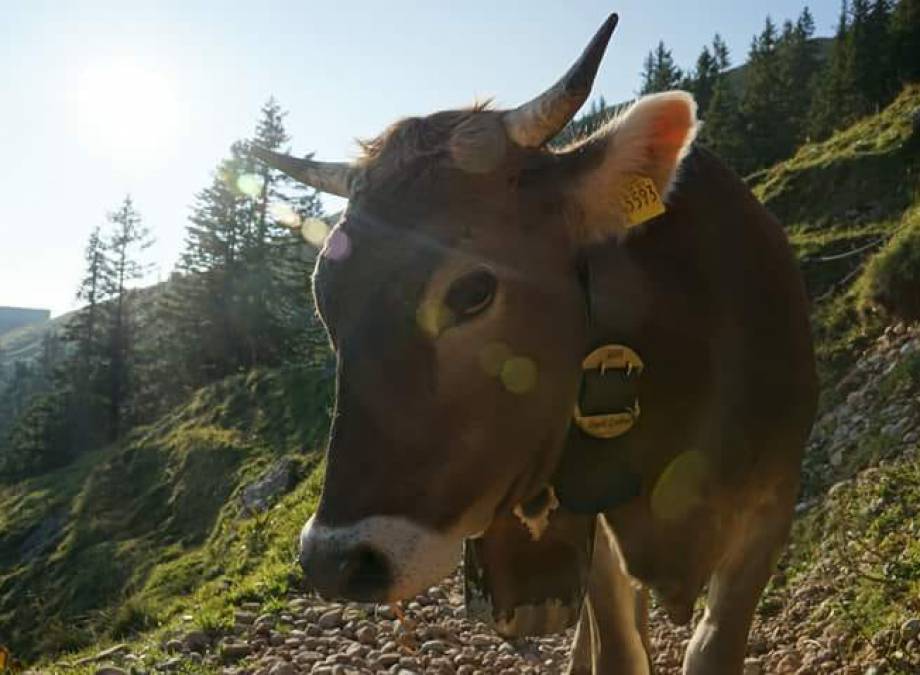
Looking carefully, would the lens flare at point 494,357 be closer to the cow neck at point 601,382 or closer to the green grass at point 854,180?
the cow neck at point 601,382

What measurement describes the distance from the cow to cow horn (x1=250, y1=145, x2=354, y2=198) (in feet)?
0.04

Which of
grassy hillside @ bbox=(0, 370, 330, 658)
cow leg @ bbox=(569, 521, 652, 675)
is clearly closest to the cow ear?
cow leg @ bbox=(569, 521, 652, 675)

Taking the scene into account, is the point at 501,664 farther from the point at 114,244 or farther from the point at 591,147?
the point at 114,244

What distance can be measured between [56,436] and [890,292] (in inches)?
1915

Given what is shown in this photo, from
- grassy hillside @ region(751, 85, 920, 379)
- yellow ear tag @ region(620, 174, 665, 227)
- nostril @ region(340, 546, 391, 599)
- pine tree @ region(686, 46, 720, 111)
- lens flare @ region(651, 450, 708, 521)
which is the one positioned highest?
pine tree @ region(686, 46, 720, 111)

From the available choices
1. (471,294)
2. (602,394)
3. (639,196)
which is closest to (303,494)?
(602,394)

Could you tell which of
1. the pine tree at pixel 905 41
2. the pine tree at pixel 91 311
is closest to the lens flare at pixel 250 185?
the pine tree at pixel 91 311

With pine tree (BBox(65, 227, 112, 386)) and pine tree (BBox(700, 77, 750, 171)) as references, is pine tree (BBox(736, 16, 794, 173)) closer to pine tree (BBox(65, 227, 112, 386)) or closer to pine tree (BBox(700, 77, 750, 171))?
pine tree (BBox(700, 77, 750, 171))

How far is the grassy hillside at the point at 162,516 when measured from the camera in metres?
15.5

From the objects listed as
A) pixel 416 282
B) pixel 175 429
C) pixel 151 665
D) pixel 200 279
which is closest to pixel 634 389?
pixel 416 282

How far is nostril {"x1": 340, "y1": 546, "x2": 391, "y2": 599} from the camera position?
6.53 ft

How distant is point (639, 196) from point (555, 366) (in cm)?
61

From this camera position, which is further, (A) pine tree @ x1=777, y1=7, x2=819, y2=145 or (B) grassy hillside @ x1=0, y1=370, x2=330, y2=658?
(A) pine tree @ x1=777, y1=7, x2=819, y2=145

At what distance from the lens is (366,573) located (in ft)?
6.64
